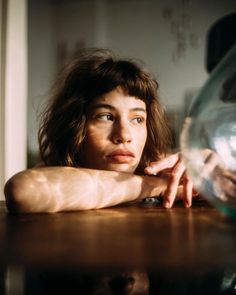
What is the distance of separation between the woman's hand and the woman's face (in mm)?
140

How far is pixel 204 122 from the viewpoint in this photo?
1.16ft

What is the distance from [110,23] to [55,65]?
46 centimetres

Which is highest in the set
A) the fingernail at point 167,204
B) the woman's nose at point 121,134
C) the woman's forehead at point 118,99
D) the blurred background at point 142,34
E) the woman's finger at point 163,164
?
the blurred background at point 142,34

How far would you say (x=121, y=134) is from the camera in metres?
0.77

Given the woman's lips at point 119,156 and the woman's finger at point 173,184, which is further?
the woman's lips at point 119,156

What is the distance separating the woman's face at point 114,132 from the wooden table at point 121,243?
14.0 inches

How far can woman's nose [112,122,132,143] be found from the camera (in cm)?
77

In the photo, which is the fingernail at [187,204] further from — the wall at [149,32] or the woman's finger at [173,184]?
the wall at [149,32]

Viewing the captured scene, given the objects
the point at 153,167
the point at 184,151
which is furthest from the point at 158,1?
the point at 184,151

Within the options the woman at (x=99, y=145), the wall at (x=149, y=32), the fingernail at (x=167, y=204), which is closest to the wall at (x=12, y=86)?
the woman at (x=99, y=145)

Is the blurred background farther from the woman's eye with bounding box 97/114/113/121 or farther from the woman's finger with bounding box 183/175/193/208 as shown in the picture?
the woman's finger with bounding box 183/175/193/208

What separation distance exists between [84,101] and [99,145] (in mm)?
127

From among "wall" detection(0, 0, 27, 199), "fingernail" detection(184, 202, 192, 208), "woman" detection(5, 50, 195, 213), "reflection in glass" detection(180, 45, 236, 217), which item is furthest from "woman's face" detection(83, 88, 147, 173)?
"wall" detection(0, 0, 27, 199)

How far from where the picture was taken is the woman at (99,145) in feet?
1.60
